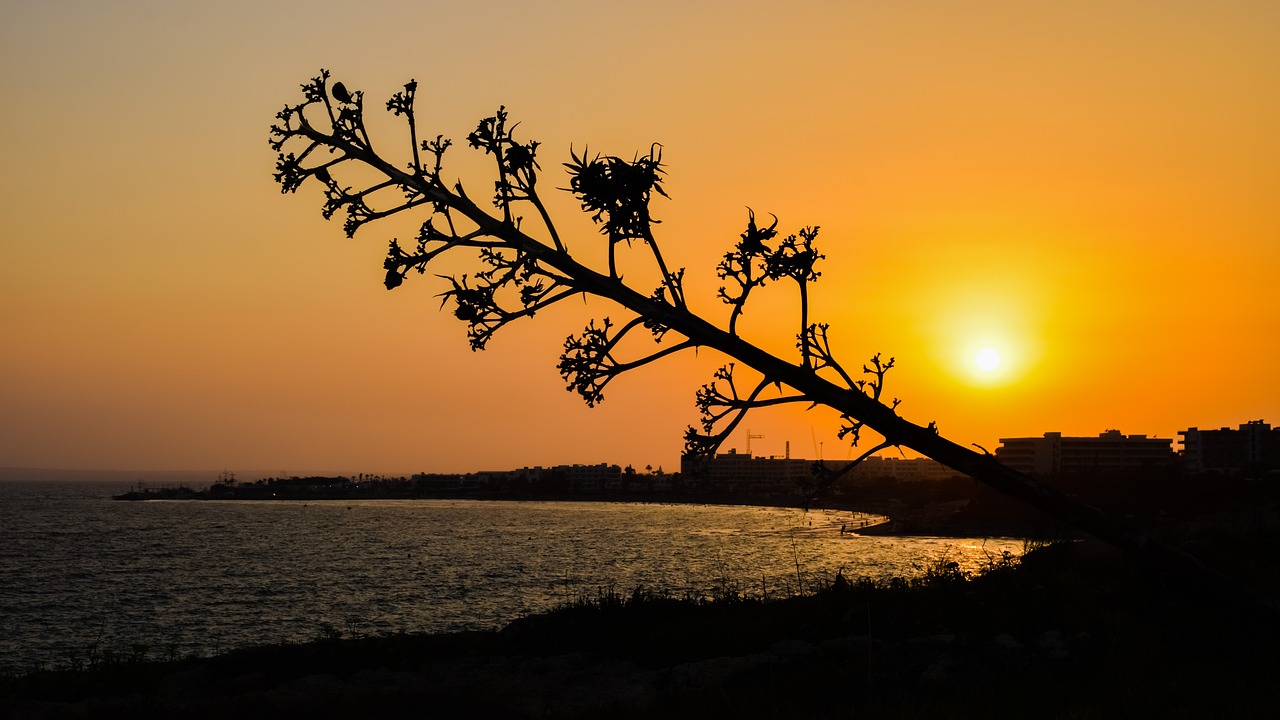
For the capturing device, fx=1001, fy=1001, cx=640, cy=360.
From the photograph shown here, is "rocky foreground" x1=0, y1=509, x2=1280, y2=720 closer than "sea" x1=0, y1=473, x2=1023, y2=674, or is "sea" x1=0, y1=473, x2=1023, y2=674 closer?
"rocky foreground" x1=0, y1=509, x2=1280, y2=720

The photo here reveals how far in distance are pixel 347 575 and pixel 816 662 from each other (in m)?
75.2

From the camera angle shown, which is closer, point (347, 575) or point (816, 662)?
point (816, 662)

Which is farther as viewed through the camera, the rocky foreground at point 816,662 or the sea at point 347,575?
the sea at point 347,575

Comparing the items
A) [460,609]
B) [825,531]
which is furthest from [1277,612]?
[825,531]

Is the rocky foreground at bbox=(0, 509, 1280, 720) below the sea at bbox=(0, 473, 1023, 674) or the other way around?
the other way around

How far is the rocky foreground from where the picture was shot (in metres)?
12.0

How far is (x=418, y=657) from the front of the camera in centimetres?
1984

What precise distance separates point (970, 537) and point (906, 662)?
130 metres

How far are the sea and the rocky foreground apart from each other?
2163 mm

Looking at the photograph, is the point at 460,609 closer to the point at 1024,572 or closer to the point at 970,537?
the point at 1024,572

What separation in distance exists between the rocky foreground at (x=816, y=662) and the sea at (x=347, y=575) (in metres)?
2.16

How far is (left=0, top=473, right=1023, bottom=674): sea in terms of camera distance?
50406 millimetres

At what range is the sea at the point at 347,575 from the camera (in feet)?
165

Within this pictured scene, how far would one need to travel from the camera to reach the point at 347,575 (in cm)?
8369
